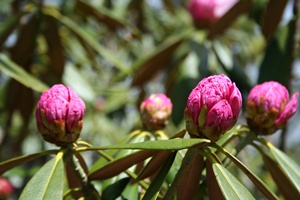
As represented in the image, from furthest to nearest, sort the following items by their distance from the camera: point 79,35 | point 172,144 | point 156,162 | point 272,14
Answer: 1. point 79,35
2. point 272,14
3. point 156,162
4. point 172,144

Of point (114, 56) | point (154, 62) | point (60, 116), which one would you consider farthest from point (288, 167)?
point (114, 56)

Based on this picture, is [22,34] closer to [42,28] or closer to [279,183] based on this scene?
[42,28]

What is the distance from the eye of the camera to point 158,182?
856 millimetres

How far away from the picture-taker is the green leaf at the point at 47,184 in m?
0.84

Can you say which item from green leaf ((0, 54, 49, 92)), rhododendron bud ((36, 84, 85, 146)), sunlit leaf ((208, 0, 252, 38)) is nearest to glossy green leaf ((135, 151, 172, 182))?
rhododendron bud ((36, 84, 85, 146))

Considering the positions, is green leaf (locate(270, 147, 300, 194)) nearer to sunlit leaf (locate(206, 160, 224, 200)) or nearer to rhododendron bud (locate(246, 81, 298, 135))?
rhododendron bud (locate(246, 81, 298, 135))

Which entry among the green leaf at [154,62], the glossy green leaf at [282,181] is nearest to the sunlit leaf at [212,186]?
the glossy green leaf at [282,181]

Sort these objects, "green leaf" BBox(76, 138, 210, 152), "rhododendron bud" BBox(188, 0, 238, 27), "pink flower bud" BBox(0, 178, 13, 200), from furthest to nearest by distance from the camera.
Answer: "rhododendron bud" BBox(188, 0, 238, 27) < "pink flower bud" BBox(0, 178, 13, 200) < "green leaf" BBox(76, 138, 210, 152)

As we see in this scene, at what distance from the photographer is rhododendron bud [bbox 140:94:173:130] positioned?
1151 mm

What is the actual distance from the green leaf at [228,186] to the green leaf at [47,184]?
23cm

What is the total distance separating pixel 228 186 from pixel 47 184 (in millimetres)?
266

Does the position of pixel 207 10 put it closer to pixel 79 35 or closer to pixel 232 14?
pixel 232 14

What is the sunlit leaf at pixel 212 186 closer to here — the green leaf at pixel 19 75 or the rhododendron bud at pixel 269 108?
the rhododendron bud at pixel 269 108

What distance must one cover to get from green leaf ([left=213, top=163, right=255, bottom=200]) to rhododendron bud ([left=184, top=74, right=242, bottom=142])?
5cm
